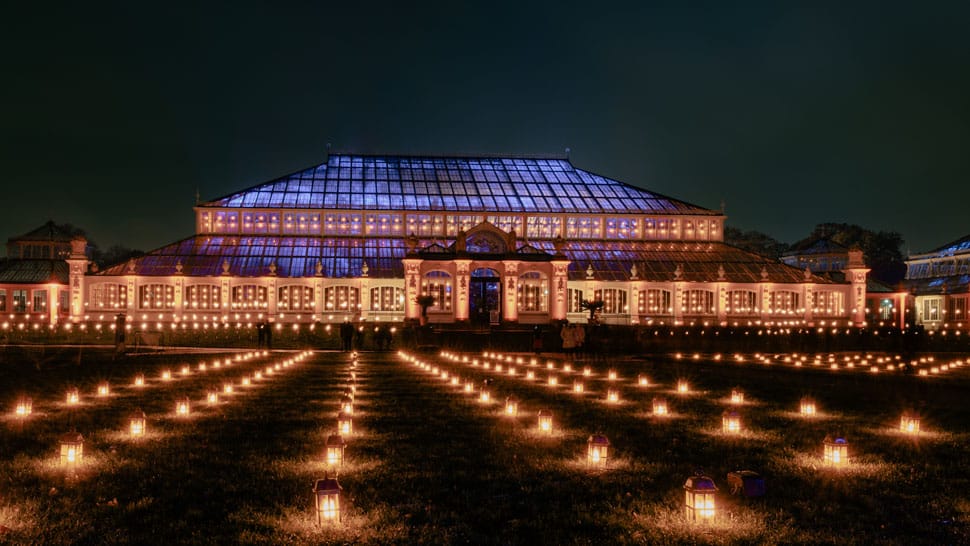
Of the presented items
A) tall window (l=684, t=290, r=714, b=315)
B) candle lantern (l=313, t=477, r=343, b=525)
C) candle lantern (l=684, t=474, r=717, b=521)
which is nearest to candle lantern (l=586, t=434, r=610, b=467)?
candle lantern (l=684, t=474, r=717, b=521)

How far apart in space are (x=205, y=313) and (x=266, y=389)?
48713mm

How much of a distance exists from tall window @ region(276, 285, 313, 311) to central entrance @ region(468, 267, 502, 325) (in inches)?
579

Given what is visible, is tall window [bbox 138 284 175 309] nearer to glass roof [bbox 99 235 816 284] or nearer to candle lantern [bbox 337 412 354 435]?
glass roof [bbox 99 235 816 284]

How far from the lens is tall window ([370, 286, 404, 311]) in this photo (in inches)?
2864

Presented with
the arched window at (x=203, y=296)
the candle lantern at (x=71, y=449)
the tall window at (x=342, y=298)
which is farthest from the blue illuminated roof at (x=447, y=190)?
the candle lantern at (x=71, y=449)

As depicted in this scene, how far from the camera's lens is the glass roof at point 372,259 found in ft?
240

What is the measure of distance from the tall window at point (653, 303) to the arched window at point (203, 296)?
125 ft

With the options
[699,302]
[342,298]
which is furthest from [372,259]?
[699,302]

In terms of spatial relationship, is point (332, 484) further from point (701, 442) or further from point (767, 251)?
point (767, 251)

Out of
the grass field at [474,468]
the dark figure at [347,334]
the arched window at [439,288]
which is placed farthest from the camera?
the arched window at [439,288]

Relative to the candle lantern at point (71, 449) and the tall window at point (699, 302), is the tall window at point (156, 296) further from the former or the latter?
the candle lantern at point (71, 449)

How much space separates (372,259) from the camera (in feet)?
248

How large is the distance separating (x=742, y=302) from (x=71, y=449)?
227ft

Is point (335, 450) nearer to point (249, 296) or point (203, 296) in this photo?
point (249, 296)
